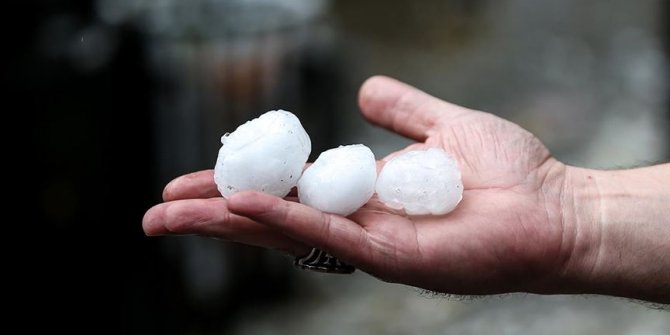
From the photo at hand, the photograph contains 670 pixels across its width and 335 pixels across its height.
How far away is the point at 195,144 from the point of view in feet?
11.5

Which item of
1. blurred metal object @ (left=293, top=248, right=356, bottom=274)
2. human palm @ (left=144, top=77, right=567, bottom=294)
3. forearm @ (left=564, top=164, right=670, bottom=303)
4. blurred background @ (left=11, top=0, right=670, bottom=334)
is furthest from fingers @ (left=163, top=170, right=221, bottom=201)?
blurred background @ (left=11, top=0, right=670, bottom=334)

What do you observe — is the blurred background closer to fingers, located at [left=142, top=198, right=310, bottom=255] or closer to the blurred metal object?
the blurred metal object

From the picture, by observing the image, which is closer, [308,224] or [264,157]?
[308,224]

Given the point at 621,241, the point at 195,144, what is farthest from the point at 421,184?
the point at 195,144

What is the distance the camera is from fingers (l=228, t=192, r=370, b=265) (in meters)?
1.59

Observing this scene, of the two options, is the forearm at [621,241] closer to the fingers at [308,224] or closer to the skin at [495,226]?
the skin at [495,226]

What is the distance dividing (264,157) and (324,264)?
0.24 m

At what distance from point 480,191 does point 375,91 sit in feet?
1.76

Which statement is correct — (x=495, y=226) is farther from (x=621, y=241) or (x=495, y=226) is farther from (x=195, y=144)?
(x=195, y=144)

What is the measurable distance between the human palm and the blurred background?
81 cm

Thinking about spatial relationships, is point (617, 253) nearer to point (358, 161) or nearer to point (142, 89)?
point (358, 161)

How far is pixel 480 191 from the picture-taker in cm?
196

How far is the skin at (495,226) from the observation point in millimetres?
1692

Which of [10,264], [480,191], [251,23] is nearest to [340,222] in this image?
[480,191]
